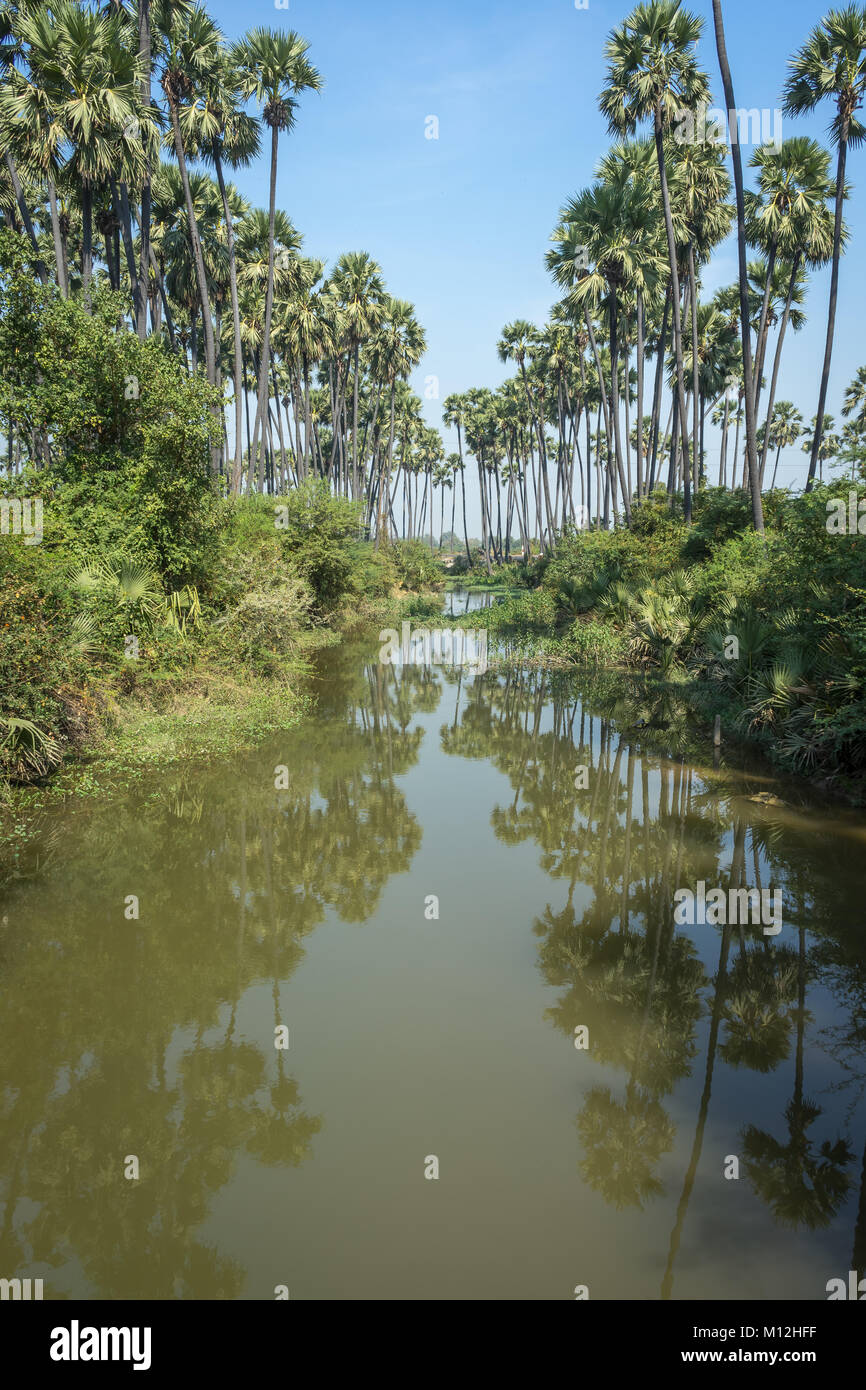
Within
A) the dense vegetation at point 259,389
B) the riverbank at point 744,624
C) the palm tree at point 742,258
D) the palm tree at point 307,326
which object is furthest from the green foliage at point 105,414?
the palm tree at point 307,326

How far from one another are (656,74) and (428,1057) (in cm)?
3438

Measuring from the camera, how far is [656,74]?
1106 inches

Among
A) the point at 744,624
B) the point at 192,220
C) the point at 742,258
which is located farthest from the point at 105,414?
the point at 742,258

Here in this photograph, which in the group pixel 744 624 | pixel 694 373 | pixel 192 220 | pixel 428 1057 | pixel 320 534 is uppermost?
pixel 192 220

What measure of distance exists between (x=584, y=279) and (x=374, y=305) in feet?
65.5

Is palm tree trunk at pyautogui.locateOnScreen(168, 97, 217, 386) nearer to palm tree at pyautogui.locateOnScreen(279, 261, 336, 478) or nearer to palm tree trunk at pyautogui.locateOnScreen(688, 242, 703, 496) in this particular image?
palm tree at pyautogui.locateOnScreen(279, 261, 336, 478)

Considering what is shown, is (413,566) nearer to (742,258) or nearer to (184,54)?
(184,54)

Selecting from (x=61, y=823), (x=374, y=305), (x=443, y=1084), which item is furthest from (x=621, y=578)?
(x=374, y=305)

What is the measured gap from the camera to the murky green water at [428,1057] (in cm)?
405

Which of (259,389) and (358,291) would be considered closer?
(259,389)

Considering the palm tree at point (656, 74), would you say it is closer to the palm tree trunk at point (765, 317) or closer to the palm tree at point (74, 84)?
the palm tree trunk at point (765, 317)

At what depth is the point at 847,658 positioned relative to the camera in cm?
1119

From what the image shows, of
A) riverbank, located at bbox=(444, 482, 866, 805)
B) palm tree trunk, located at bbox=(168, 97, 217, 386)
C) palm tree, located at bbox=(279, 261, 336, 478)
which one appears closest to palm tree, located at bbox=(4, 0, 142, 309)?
palm tree trunk, located at bbox=(168, 97, 217, 386)
